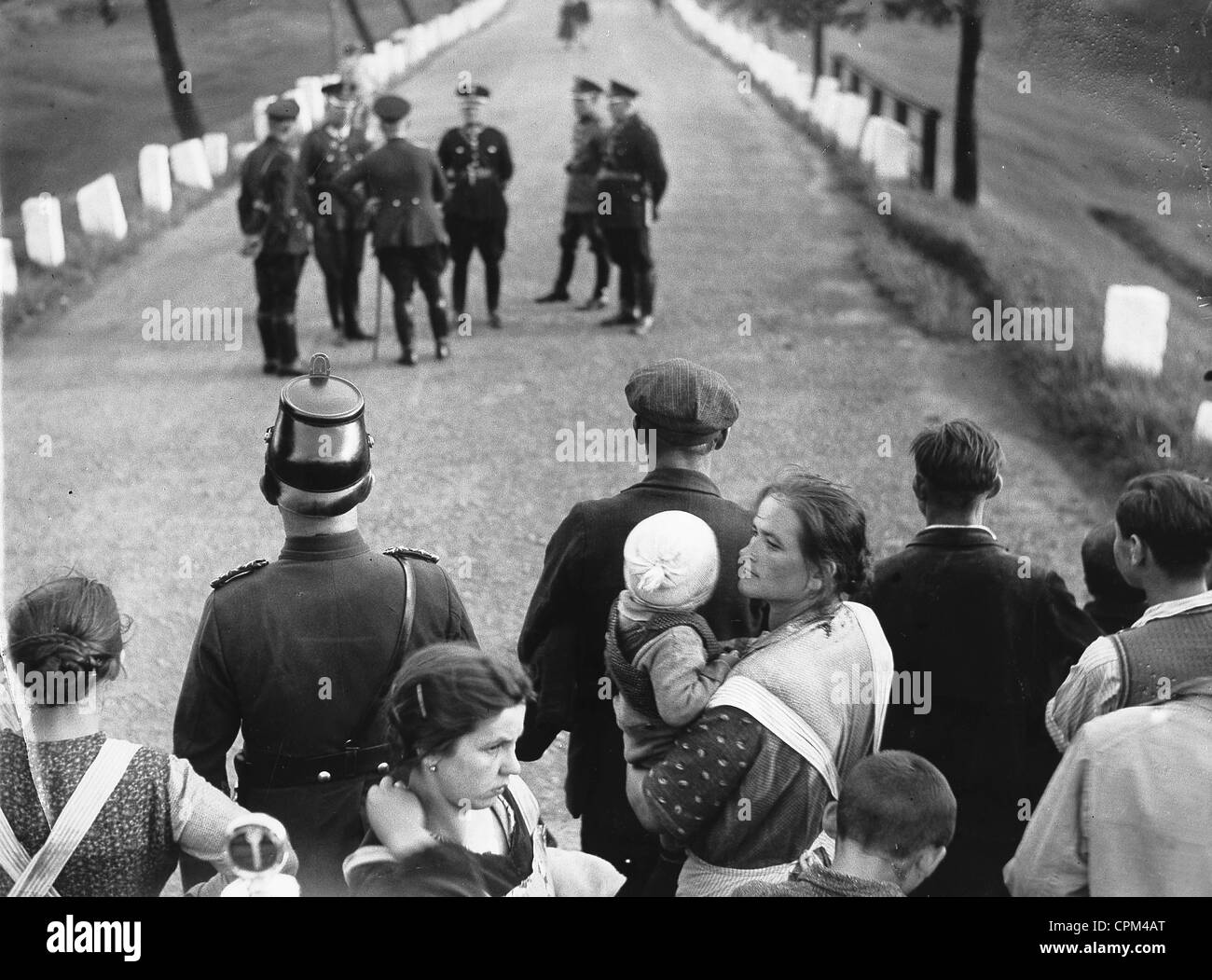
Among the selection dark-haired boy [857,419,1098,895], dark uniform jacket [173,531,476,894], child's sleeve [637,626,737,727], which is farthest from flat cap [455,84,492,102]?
child's sleeve [637,626,737,727]

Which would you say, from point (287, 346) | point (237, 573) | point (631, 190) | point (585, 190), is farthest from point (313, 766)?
point (585, 190)

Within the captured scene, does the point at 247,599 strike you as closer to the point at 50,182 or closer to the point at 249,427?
the point at 249,427

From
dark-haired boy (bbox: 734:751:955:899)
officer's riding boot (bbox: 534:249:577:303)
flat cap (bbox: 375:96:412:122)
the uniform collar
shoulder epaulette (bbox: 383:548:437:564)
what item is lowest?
officer's riding boot (bbox: 534:249:577:303)

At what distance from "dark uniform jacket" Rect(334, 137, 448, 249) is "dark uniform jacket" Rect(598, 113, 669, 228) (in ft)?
4.09

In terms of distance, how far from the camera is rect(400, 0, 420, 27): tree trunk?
14.5m

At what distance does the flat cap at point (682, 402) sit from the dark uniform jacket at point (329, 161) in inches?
245

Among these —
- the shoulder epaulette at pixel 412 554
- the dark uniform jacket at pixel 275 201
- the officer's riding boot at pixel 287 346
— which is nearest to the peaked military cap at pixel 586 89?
the dark uniform jacket at pixel 275 201

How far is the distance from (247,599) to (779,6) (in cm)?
817

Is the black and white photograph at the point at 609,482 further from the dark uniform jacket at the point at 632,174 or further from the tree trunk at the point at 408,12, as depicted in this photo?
the tree trunk at the point at 408,12

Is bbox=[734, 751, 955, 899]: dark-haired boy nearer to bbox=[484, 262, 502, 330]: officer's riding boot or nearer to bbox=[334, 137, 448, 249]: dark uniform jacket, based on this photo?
bbox=[334, 137, 448, 249]: dark uniform jacket

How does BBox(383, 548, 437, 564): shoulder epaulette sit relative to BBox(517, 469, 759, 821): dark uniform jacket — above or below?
above

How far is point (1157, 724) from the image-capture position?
256cm

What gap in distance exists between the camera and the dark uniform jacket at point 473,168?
9.55m
